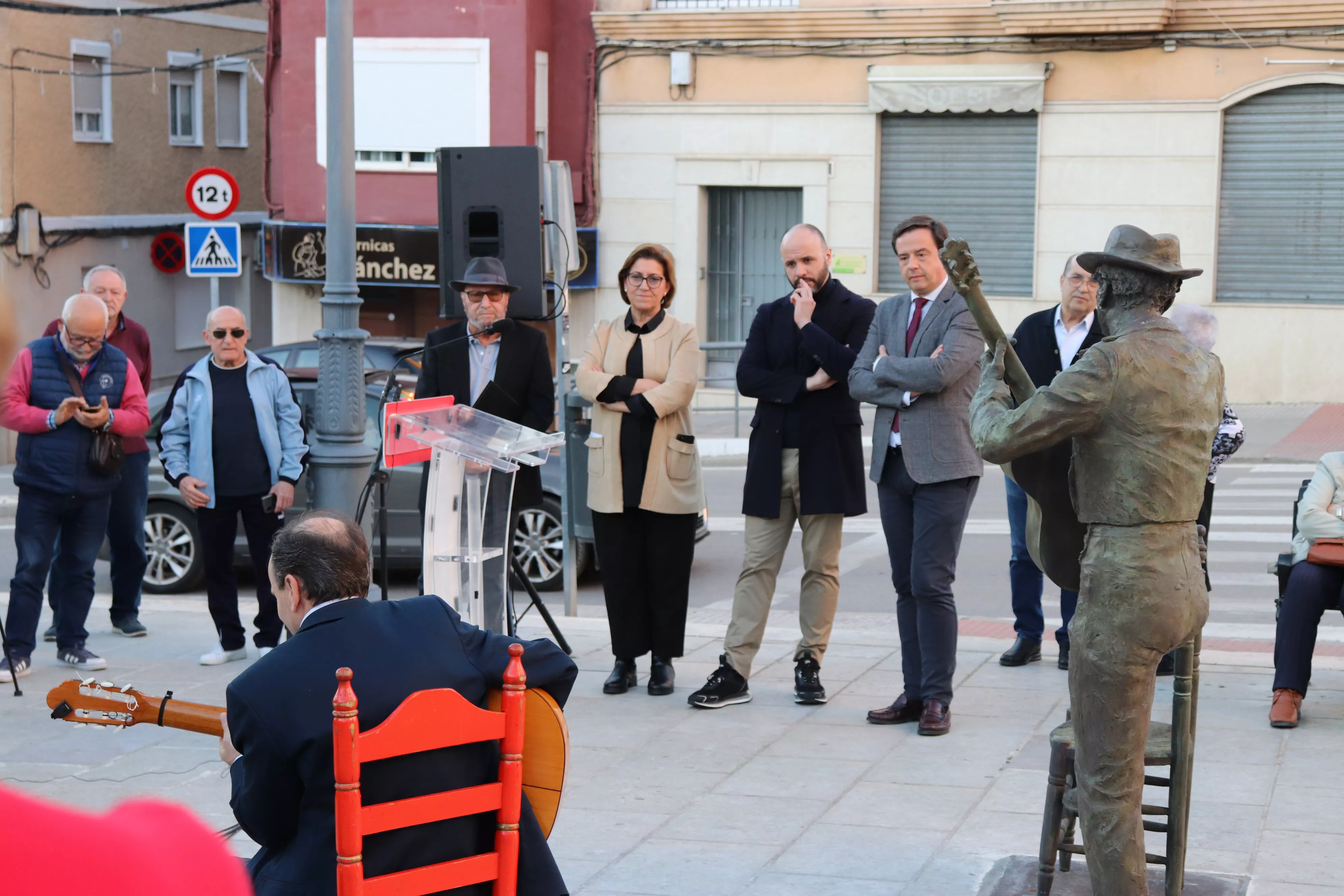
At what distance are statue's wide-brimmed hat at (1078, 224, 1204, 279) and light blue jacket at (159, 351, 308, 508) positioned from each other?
16.0 ft

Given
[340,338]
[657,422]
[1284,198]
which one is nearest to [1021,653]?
[657,422]

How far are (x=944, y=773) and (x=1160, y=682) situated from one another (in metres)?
1.85

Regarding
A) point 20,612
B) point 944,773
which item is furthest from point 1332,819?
point 20,612

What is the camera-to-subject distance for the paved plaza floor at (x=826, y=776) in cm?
504

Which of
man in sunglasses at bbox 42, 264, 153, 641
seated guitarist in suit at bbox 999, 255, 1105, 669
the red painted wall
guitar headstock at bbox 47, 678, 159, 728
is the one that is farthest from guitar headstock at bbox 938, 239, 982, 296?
the red painted wall

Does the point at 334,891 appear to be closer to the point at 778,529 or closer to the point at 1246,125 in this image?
the point at 778,529

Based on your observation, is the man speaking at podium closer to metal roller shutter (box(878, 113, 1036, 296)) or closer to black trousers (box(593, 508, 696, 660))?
black trousers (box(593, 508, 696, 660))

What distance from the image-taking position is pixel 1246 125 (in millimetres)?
19531

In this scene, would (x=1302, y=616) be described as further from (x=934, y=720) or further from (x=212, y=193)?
(x=212, y=193)

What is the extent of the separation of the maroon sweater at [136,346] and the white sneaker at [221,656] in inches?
50.3

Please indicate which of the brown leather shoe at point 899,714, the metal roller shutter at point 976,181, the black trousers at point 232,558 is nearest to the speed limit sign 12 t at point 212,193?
the metal roller shutter at point 976,181

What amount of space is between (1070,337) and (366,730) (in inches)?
194

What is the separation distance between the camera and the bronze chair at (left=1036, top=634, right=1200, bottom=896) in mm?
4332

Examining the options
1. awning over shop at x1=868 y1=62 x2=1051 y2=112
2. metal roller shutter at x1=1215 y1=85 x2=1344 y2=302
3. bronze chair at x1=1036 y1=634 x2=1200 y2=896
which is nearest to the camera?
bronze chair at x1=1036 y1=634 x2=1200 y2=896
